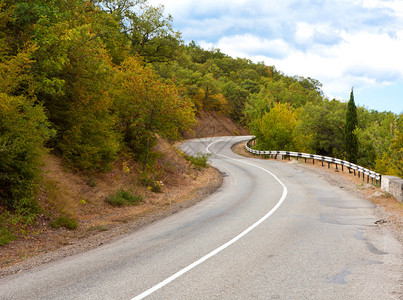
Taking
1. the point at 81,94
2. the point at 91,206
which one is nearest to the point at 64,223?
the point at 91,206

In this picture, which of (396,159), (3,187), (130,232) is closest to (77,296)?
(130,232)

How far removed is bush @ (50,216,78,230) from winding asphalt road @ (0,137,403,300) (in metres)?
2.52

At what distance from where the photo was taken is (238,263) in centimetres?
632

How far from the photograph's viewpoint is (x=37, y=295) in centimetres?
505

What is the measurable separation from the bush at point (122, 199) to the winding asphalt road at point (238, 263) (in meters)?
3.84

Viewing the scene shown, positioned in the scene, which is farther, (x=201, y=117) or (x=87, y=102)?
(x=201, y=117)

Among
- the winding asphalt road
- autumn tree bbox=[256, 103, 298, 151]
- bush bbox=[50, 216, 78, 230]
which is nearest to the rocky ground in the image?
the winding asphalt road

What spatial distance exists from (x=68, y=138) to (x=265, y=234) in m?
10.4

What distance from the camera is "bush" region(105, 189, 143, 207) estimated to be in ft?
46.4

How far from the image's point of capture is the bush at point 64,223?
33.2 ft

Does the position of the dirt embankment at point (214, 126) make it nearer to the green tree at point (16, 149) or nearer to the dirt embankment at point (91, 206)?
the dirt embankment at point (91, 206)

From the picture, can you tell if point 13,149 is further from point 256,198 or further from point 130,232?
point 256,198

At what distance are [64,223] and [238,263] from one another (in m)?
6.64

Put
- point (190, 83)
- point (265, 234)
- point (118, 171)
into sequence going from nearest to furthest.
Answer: point (265, 234) < point (118, 171) < point (190, 83)
